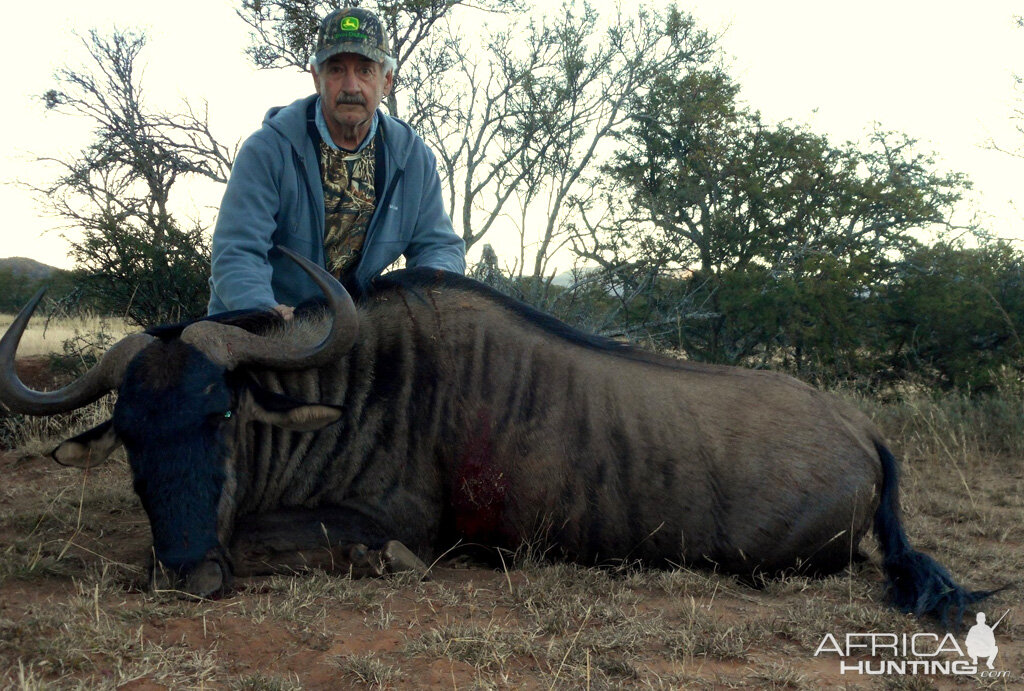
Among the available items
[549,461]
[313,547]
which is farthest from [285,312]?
[549,461]

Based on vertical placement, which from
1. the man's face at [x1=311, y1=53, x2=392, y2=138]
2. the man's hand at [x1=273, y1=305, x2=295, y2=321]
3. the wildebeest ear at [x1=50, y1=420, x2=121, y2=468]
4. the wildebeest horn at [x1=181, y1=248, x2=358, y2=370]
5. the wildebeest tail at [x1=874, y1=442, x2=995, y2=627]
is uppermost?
the man's face at [x1=311, y1=53, x2=392, y2=138]

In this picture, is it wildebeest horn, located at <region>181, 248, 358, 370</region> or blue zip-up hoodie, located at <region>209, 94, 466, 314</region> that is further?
blue zip-up hoodie, located at <region>209, 94, 466, 314</region>

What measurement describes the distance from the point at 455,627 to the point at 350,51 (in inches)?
105

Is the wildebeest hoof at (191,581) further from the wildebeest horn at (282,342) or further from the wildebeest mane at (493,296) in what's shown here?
the wildebeest mane at (493,296)

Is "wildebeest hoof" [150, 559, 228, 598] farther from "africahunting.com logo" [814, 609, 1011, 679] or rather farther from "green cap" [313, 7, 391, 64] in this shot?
"green cap" [313, 7, 391, 64]

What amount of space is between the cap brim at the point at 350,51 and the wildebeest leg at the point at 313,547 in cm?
209

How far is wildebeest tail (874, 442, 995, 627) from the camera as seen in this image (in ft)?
9.80

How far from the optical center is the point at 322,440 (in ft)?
11.3

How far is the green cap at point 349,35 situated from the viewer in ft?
13.5

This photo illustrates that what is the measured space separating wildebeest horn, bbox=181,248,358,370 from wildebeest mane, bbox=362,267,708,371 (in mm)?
548

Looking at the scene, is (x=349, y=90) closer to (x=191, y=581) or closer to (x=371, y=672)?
(x=191, y=581)

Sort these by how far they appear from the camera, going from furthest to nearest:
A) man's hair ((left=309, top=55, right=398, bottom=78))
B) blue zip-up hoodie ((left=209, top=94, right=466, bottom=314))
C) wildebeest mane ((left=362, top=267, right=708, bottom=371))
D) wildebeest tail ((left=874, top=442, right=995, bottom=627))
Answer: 1. man's hair ((left=309, top=55, right=398, bottom=78))
2. blue zip-up hoodie ((left=209, top=94, right=466, bottom=314))
3. wildebeest mane ((left=362, top=267, right=708, bottom=371))
4. wildebeest tail ((left=874, top=442, right=995, bottom=627))

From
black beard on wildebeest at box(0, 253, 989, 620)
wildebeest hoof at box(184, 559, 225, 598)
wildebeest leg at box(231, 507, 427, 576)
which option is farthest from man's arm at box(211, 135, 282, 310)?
wildebeest hoof at box(184, 559, 225, 598)

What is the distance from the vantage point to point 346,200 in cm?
436
